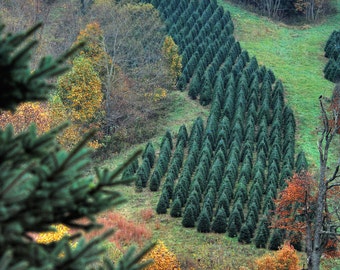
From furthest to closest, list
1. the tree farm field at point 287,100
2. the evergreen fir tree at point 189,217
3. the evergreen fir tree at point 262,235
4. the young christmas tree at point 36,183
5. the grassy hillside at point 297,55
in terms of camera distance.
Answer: the grassy hillside at point 297,55 → the evergreen fir tree at point 189,217 → the evergreen fir tree at point 262,235 → the tree farm field at point 287,100 → the young christmas tree at point 36,183

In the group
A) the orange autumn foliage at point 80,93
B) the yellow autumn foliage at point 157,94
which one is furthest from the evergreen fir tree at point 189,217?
the yellow autumn foliage at point 157,94

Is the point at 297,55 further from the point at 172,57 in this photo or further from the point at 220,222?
the point at 220,222

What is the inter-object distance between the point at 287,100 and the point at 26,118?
20.3 m

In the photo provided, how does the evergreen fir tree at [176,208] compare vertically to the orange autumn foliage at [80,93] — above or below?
below

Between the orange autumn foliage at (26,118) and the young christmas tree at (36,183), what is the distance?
22.4 metres

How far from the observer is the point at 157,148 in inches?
1375

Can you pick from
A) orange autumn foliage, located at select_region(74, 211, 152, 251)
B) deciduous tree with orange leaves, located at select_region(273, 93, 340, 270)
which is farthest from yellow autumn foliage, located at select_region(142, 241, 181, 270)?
deciduous tree with orange leaves, located at select_region(273, 93, 340, 270)

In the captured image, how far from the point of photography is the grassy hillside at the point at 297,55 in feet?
126

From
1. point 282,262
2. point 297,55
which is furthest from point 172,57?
point 282,262

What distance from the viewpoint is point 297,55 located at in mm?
49250

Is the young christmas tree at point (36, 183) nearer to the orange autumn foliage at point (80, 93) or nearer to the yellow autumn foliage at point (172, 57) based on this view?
the orange autumn foliage at point (80, 93)

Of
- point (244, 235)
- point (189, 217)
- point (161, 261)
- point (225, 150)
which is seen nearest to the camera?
point (161, 261)

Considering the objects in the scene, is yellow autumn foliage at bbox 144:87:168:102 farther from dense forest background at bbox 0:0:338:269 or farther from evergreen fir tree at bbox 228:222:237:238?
evergreen fir tree at bbox 228:222:237:238

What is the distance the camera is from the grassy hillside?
126 feet
